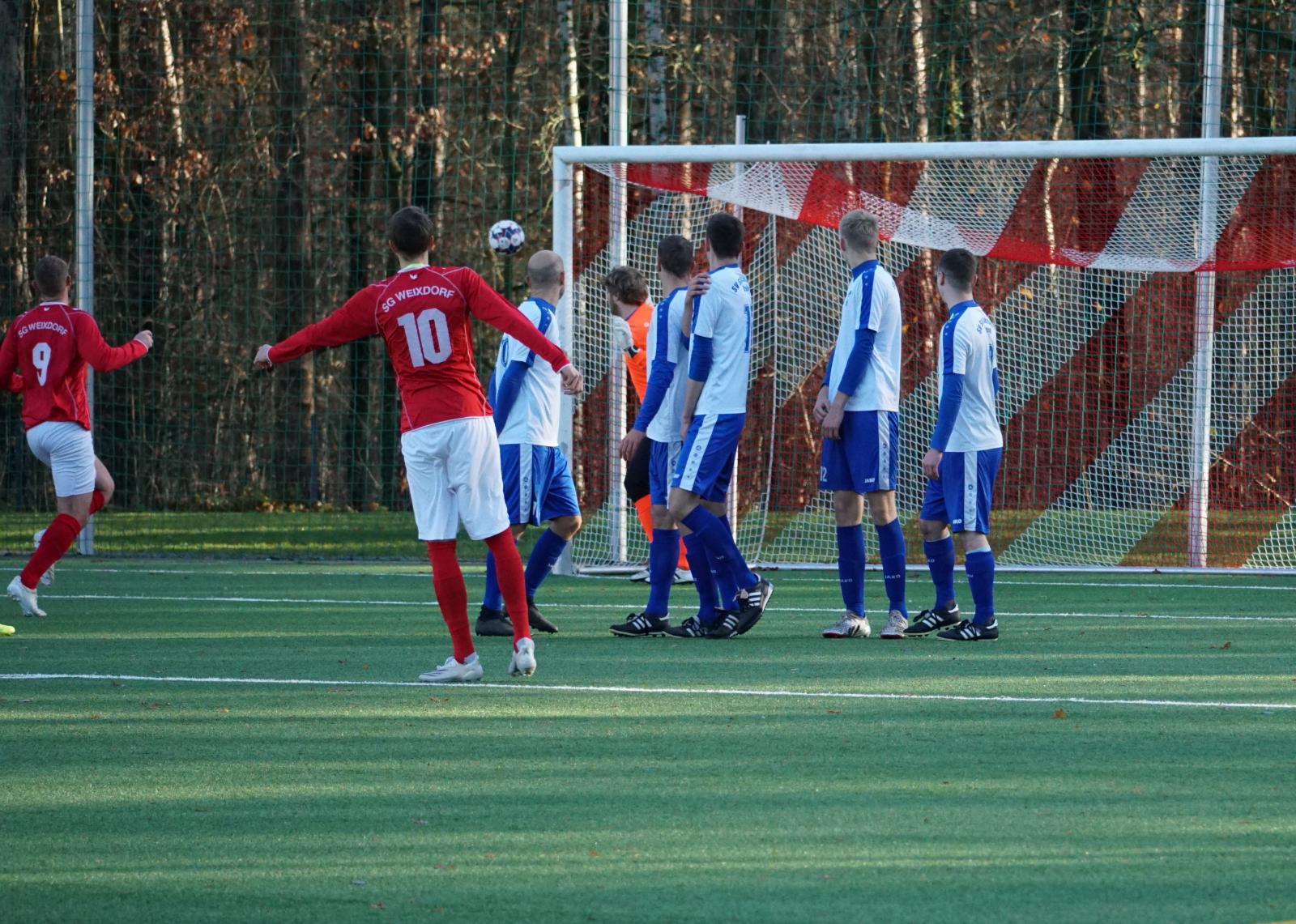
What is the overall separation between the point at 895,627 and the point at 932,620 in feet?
1.03

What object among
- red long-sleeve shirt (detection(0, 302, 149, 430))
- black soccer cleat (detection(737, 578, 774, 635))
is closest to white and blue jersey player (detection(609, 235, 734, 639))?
black soccer cleat (detection(737, 578, 774, 635))

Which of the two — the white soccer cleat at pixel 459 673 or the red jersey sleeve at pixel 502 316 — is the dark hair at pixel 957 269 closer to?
the red jersey sleeve at pixel 502 316

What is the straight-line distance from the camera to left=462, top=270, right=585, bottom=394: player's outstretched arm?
708 centimetres

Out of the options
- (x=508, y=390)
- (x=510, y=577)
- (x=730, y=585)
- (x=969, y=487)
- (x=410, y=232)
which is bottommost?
(x=730, y=585)

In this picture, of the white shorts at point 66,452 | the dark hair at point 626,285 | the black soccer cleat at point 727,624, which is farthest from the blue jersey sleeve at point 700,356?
the white shorts at point 66,452

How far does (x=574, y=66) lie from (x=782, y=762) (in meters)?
18.0

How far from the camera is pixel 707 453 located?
8531 mm

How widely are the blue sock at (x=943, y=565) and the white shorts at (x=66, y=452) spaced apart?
4.63 m

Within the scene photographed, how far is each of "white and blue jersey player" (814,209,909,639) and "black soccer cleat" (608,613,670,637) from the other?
83 cm

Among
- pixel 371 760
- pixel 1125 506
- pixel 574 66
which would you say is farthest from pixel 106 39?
pixel 371 760

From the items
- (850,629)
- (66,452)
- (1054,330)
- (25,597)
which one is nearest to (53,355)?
(66,452)

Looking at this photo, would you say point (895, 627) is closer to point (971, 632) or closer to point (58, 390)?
point (971, 632)

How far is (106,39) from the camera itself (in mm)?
24719

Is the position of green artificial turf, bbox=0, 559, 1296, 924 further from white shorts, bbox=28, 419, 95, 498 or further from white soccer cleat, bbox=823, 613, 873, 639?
white shorts, bbox=28, 419, 95, 498
